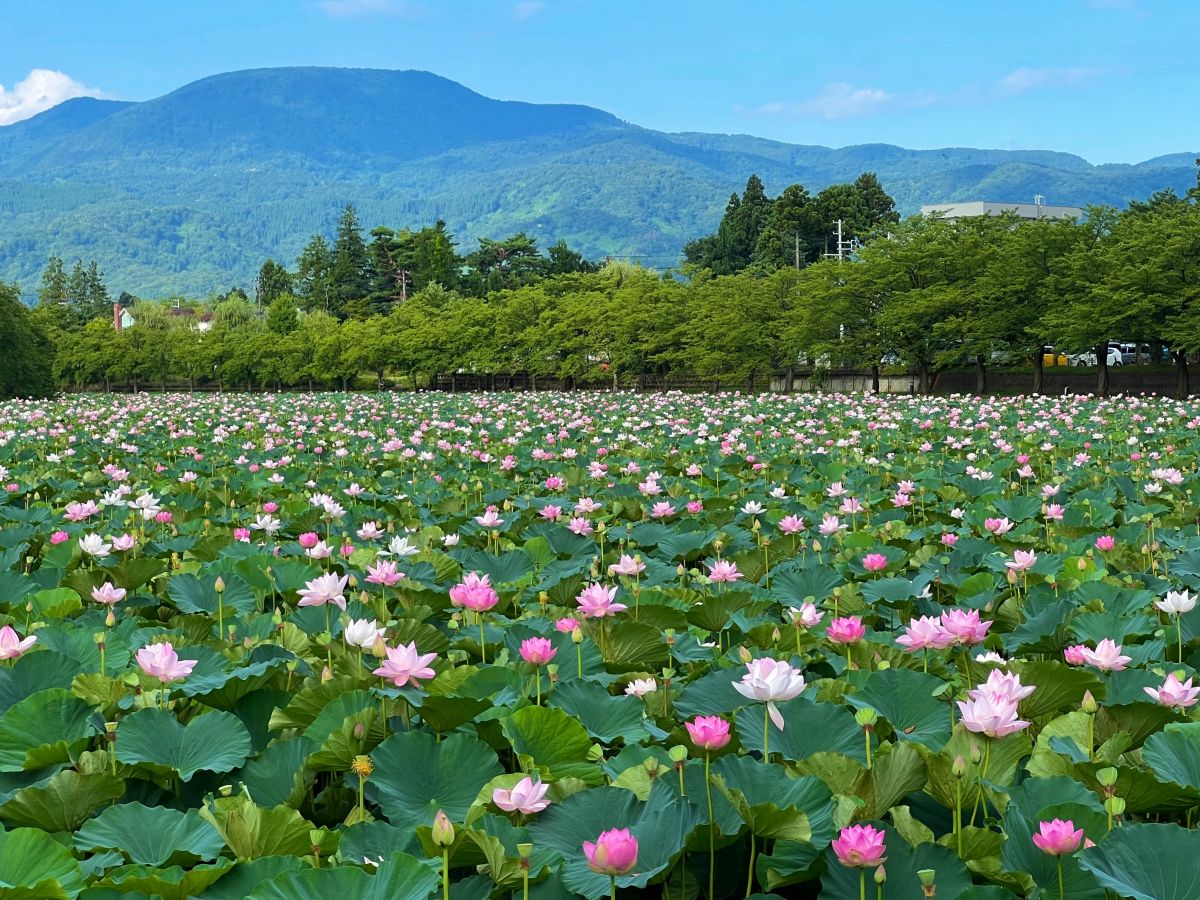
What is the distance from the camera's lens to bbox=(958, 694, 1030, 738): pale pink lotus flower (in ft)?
6.01

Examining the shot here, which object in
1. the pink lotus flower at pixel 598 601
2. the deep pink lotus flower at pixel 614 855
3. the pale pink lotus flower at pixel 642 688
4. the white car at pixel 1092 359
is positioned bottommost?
the white car at pixel 1092 359

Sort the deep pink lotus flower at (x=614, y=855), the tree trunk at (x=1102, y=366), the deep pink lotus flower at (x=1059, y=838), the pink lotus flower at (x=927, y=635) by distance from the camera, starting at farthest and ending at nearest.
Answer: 1. the tree trunk at (x=1102, y=366)
2. the pink lotus flower at (x=927, y=635)
3. the deep pink lotus flower at (x=1059, y=838)
4. the deep pink lotus flower at (x=614, y=855)

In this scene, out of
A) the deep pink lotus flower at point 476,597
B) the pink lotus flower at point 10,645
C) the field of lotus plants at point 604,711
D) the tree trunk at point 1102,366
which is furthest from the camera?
the tree trunk at point 1102,366

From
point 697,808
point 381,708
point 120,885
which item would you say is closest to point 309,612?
point 381,708

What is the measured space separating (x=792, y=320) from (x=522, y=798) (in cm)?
3446

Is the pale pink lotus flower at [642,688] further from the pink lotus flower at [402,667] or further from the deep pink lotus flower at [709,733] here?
the deep pink lotus flower at [709,733]

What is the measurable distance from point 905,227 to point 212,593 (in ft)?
111

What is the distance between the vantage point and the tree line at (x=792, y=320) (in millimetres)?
27984

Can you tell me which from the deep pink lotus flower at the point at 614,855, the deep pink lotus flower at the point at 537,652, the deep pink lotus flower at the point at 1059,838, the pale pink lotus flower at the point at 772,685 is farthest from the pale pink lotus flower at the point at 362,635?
the deep pink lotus flower at the point at 1059,838

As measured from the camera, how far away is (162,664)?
2.34 m

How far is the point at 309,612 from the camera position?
10.7ft

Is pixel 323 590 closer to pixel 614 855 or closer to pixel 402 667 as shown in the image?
pixel 402 667

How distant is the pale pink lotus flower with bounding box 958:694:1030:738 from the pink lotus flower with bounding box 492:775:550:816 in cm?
77

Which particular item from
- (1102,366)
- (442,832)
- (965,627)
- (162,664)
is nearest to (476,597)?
(162,664)
